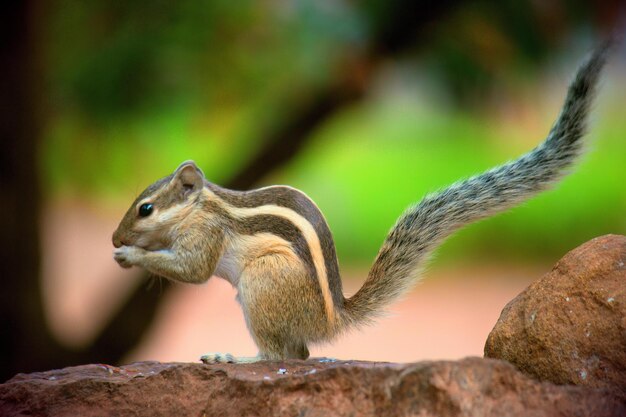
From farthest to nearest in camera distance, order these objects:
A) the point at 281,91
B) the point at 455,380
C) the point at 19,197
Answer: the point at 281,91 → the point at 19,197 → the point at 455,380

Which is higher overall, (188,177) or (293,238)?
(188,177)

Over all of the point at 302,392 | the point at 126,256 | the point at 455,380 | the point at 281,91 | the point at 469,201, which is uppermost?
the point at 281,91

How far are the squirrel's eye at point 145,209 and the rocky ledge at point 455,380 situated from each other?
0.60 m

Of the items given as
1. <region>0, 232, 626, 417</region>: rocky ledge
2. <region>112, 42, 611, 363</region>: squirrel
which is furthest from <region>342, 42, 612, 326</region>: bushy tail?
<region>0, 232, 626, 417</region>: rocky ledge

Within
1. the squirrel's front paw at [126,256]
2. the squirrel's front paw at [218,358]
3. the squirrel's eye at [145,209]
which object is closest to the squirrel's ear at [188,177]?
the squirrel's eye at [145,209]

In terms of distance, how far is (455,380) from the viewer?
2.26 m

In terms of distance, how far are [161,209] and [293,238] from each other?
1.78 ft

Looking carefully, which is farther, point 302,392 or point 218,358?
point 218,358

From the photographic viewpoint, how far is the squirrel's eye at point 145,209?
331 cm

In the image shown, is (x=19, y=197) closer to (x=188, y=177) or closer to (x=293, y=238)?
(x=188, y=177)

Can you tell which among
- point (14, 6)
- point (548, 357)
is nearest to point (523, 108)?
point (14, 6)

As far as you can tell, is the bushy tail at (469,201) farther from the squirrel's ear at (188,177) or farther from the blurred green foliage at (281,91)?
the blurred green foliage at (281,91)

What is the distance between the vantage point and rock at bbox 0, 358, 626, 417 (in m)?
2.28

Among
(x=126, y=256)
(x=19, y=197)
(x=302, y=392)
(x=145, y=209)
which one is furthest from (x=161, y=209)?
(x=19, y=197)
